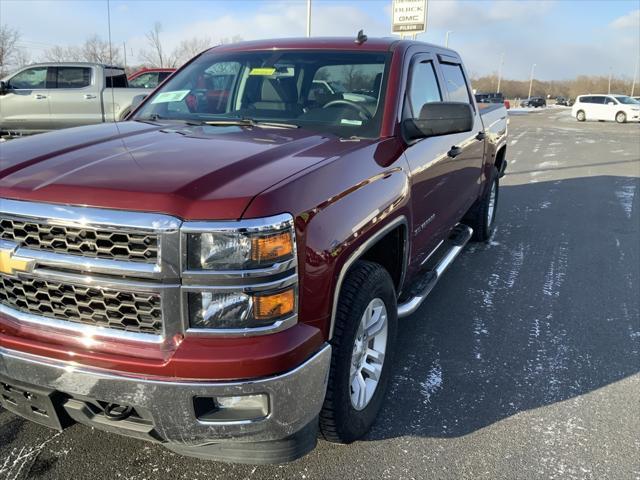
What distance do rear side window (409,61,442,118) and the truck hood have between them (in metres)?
0.82

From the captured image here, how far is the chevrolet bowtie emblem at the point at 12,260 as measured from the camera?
78.5 inches

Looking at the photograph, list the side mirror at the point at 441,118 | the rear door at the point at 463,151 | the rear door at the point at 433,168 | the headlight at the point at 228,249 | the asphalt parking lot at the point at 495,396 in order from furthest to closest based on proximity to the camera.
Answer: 1. the rear door at the point at 463,151
2. the rear door at the point at 433,168
3. the side mirror at the point at 441,118
4. the asphalt parking lot at the point at 495,396
5. the headlight at the point at 228,249

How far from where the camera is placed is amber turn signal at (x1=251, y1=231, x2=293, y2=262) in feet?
6.02

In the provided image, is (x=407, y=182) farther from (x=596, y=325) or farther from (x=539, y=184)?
→ (x=539, y=184)

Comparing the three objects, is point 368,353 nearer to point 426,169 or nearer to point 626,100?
point 426,169

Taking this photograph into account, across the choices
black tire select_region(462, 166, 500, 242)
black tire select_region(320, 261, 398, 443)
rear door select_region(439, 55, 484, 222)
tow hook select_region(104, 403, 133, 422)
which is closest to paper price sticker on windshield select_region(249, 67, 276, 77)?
rear door select_region(439, 55, 484, 222)

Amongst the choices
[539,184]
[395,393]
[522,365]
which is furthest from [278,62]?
[539,184]

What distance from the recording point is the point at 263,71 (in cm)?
353

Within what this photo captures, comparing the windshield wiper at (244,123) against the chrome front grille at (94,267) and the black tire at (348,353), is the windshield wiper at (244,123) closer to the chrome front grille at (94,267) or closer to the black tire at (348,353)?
the black tire at (348,353)

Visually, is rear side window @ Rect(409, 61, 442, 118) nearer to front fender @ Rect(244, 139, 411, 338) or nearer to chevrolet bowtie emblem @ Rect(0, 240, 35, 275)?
front fender @ Rect(244, 139, 411, 338)

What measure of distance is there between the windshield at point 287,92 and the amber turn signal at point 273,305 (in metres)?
1.28

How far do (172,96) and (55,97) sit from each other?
32.7 ft

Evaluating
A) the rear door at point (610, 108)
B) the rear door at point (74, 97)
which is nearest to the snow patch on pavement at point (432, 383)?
the rear door at point (74, 97)

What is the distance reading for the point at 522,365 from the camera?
11.3 feet
